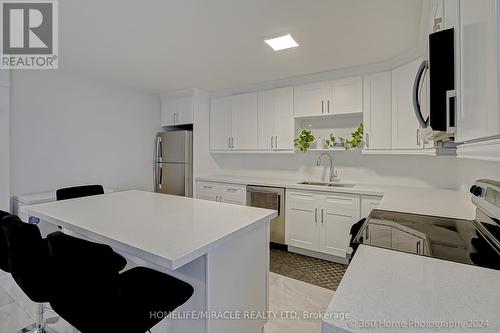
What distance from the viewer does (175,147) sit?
3.94m

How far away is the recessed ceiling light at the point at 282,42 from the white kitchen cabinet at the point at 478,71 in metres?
1.54

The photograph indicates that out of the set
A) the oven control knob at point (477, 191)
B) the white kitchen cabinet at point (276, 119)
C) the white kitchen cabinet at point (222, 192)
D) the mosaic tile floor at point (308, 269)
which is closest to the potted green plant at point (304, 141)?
the white kitchen cabinet at point (276, 119)

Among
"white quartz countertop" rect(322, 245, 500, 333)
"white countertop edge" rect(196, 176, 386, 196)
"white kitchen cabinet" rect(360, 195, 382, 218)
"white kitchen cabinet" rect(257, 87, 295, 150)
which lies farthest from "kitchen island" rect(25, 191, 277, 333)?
"white kitchen cabinet" rect(257, 87, 295, 150)

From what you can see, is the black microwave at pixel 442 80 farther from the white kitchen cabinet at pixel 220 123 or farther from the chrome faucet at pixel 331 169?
the white kitchen cabinet at pixel 220 123

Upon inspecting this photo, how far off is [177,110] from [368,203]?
3267 mm

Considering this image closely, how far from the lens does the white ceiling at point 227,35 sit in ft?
5.73

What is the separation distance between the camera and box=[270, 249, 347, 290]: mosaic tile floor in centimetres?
244

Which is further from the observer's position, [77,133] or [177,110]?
[177,110]

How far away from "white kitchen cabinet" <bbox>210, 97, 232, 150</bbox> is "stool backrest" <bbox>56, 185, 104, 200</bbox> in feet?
6.49

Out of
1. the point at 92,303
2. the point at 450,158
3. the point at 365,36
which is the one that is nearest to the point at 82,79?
the point at 92,303

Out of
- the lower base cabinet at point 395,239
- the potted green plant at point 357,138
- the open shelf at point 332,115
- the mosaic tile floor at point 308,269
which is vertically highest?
the open shelf at point 332,115

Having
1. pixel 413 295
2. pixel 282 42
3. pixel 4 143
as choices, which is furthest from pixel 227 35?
pixel 4 143

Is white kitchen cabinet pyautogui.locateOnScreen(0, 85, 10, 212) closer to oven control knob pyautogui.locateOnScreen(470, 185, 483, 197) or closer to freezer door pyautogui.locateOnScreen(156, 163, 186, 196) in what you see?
freezer door pyautogui.locateOnScreen(156, 163, 186, 196)

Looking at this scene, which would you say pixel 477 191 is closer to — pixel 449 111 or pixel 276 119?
pixel 449 111
